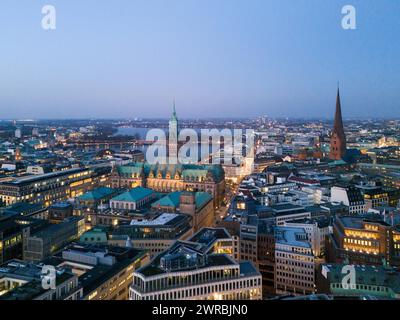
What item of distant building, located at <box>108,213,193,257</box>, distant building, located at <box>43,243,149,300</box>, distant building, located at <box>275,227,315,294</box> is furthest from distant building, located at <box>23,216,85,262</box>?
distant building, located at <box>275,227,315,294</box>

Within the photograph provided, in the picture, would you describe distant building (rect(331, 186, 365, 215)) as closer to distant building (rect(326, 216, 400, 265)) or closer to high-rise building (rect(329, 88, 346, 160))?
distant building (rect(326, 216, 400, 265))

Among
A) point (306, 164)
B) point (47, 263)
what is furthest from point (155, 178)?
point (47, 263)

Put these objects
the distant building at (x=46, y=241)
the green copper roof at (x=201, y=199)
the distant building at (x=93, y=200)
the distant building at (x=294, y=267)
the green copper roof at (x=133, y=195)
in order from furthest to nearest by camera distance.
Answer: the green copper roof at (x=133, y=195) < the distant building at (x=93, y=200) < the green copper roof at (x=201, y=199) < the distant building at (x=46, y=241) < the distant building at (x=294, y=267)

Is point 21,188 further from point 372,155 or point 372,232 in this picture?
point 372,155

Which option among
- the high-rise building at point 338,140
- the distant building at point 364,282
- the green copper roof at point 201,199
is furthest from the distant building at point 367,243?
the high-rise building at point 338,140

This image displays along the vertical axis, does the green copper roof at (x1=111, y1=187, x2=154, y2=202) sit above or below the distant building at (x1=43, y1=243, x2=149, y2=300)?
above

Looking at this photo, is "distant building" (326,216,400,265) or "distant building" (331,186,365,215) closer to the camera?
"distant building" (326,216,400,265)

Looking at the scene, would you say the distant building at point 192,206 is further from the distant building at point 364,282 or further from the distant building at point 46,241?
the distant building at point 364,282

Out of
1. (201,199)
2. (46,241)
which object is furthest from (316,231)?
(46,241)

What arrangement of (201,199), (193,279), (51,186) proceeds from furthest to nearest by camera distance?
(51,186) → (201,199) → (193,279)

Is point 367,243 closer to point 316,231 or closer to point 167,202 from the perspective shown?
point 316,231
